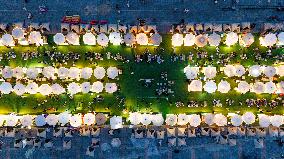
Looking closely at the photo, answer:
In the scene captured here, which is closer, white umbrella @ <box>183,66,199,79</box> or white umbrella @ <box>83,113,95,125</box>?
white umbrella @ <box>83,113,95,125</box>

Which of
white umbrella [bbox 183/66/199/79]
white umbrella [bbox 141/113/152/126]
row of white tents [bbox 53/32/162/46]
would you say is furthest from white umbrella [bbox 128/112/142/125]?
row of white tents [bbox 53/32/162/46]

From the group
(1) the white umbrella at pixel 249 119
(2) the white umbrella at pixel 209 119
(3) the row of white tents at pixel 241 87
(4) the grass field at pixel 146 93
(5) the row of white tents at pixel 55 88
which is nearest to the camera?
(2) the white umbrella at pixel 209 119

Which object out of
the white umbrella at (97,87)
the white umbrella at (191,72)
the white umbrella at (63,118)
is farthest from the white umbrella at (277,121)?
the white umbrella at (63,118)

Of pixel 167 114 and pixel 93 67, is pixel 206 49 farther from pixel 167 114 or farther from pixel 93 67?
pixel 93 67

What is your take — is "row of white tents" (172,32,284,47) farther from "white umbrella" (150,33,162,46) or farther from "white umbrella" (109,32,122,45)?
"white umbrella" (109,32,122,45)

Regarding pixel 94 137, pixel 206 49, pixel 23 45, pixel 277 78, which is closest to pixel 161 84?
pixel 206 49

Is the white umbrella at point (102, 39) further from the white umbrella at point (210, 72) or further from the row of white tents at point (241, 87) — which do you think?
the white umbrella at point (210, 72)

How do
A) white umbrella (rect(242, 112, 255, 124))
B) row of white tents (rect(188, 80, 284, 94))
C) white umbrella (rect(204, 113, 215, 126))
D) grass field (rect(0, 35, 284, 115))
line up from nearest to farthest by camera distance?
white umbrella (rect(204, 113, 215, 126))
white umbrella (rect(242, 112, 255, 124))
row of white tents (rect(188, 80, 284, 94))
grass field (rect(0, 35, 284, 115))
